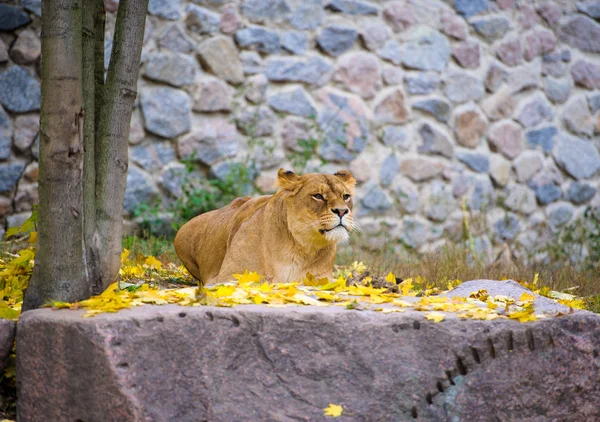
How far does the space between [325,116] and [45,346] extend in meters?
4.71

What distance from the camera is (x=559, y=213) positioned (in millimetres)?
8172

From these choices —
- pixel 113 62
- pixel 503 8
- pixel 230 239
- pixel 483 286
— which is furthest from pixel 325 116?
pixel 113 62

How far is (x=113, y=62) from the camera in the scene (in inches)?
126

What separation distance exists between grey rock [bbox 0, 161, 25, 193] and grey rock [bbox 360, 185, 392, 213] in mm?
3067

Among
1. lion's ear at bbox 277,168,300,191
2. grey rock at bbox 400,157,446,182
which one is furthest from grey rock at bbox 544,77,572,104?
lion's ear at bbox 277,168,300,191

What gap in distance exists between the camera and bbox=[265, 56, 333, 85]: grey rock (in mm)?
6746

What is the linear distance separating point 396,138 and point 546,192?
195cm

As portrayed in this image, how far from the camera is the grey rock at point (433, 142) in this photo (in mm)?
7438

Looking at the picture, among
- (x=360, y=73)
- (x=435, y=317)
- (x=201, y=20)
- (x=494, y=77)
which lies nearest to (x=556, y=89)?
(x=494, y=77)

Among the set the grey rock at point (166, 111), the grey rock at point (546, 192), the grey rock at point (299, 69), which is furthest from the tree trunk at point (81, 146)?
the grey rock at point (546, 192)

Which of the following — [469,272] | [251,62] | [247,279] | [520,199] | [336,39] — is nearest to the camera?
[247,279]

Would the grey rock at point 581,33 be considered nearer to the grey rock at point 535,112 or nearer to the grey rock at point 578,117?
the grey rock at point 578,117

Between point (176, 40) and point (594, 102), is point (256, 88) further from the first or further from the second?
point (594, 102)

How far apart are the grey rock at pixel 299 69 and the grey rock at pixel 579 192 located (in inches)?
123
